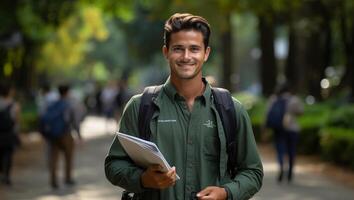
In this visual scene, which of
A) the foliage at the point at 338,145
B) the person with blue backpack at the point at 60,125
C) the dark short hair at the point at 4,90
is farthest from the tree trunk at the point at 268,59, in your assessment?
the person with blue backpack at the point at 60,125

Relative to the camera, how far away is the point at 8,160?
14.6 metres

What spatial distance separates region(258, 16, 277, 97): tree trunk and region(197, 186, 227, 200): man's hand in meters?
26.4

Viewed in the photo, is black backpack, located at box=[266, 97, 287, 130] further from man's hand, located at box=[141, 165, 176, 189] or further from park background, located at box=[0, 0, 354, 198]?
man's hand, located at box=[141, 165, 176, 189]

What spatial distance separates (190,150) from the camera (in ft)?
13.3

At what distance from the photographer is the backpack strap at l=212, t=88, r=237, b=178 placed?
4094mm

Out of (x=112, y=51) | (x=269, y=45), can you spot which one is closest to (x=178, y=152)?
(x=269, y=45)

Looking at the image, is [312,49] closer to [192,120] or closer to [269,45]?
[269,45]

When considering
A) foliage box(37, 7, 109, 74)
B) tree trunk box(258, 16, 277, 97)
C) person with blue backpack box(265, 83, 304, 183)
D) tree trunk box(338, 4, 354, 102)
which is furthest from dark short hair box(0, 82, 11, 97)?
foliage box(37, 7, 109, 74)

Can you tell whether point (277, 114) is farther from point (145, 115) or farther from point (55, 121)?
point (145, 115)

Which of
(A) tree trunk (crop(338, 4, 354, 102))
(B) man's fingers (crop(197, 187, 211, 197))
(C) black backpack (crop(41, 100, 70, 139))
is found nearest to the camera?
(B) man's fingers (crop(197, 187, 211, 197))

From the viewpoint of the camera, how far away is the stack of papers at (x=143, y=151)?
3807mm

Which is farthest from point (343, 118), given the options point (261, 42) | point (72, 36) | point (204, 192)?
point (72, 36)

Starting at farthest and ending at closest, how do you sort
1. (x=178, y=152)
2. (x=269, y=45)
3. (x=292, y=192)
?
(x=269, y=45)
(x=292, y=192)
(x=178, y=152)

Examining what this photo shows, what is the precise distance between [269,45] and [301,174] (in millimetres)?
14610
